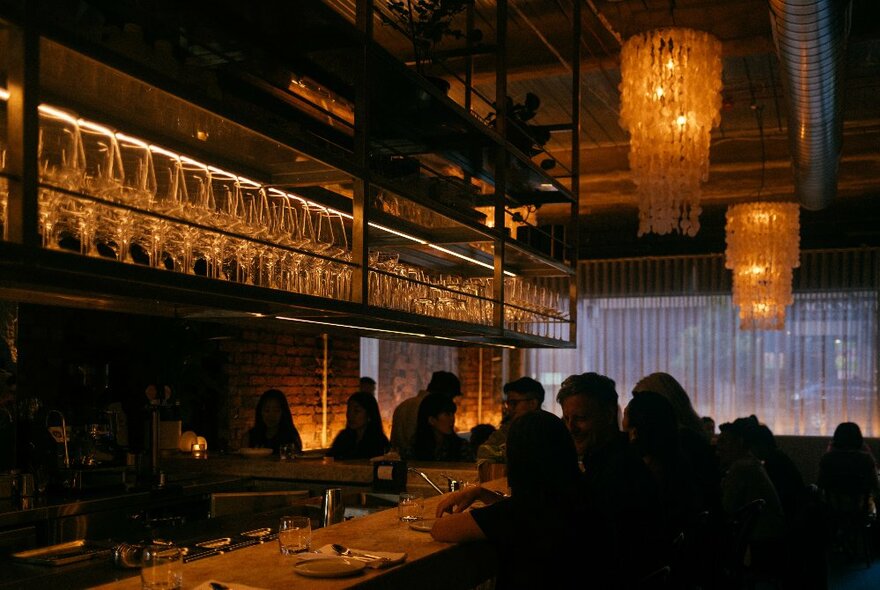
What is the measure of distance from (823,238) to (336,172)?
8902 mm

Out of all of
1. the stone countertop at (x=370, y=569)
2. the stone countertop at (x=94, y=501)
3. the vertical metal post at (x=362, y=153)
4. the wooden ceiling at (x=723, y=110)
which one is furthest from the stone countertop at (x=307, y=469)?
the wooden ceiling at (x=723, y=110)

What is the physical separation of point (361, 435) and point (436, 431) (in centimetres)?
85

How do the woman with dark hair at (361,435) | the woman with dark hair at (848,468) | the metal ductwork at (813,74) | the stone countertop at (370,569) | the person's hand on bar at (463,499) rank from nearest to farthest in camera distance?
1. the stone countertop at (370,569)
2. the person's hand on bar at (463,499)
3. the metal ductwork at (813,74)
4. the woman with dark hair at (361,435)
5. the woman with dark hair at (848,468)

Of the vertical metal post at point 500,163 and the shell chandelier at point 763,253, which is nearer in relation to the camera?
the vertical metal post at point 500,163

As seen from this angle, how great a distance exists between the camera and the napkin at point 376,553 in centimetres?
260

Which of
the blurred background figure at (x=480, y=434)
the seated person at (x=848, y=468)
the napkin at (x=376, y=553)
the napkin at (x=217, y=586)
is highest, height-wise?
the napkin at (x=217, y=586)

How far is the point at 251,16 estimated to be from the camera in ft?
9.84

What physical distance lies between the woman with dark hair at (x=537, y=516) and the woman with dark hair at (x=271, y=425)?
4.35 m

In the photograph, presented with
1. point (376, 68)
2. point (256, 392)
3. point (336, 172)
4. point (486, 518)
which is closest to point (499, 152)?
point (376, 68)

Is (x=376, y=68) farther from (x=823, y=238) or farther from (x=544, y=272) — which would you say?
(x=823, y=238)

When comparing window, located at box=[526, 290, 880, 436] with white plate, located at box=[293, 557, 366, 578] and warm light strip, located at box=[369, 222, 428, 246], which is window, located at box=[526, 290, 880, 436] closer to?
warm light strip, located at box=[369, 222, 428, 246]

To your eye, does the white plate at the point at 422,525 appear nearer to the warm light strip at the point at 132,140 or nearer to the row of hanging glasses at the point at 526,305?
the warm light strip at the point at 132,140

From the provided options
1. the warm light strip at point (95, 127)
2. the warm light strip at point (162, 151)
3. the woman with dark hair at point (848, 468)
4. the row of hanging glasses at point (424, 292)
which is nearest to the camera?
the warm light strip at point (95, 127)

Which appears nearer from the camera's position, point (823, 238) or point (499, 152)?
point (499, 152)
